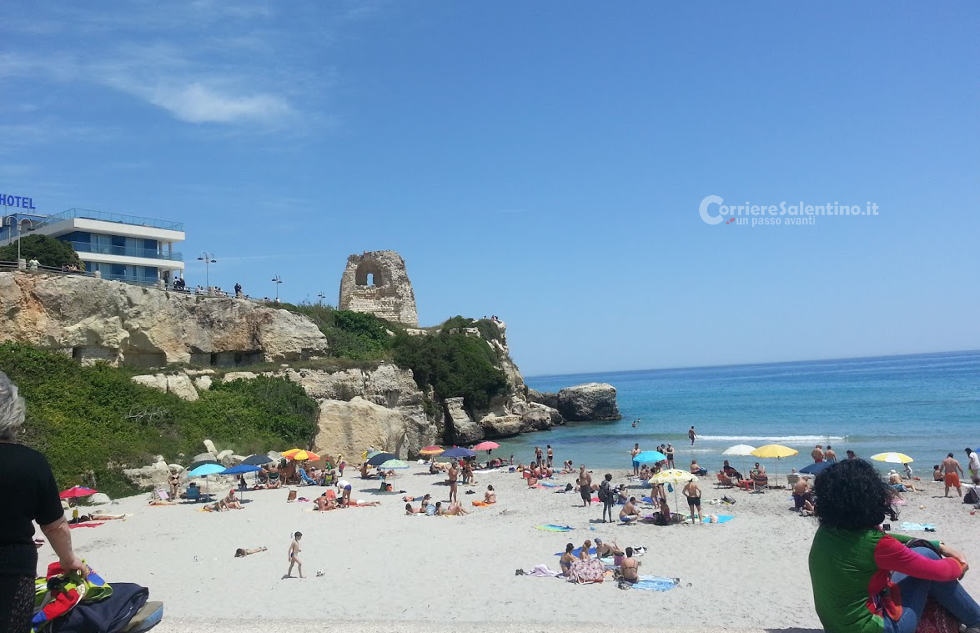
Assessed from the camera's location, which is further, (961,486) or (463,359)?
(463,359)

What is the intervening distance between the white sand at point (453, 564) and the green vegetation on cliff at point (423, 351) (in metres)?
19.2

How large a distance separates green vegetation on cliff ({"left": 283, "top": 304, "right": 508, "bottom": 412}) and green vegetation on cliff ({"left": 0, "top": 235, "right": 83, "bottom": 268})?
1155 cm

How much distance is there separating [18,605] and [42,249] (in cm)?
3773

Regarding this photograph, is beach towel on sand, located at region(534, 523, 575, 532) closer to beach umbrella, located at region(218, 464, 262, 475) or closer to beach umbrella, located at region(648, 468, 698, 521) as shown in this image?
beach umbrella, located at region(648, 468, 698, 521)

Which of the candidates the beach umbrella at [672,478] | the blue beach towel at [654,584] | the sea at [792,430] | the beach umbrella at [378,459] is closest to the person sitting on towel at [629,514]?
the beach umbrella at [672,478]

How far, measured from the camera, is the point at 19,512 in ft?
9.43

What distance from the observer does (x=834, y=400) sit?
67.4 m

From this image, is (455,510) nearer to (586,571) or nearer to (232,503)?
(232,503)

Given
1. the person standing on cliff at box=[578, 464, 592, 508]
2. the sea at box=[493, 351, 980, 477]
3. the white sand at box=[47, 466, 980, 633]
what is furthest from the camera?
the sea at box=[493, 351, 980, 477]

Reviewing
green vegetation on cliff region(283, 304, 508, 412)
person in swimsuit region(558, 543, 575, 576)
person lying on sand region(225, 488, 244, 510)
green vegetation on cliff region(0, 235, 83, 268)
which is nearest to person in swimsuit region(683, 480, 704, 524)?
person in swimsuit region(558, 543, 575, 576)

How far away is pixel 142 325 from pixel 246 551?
18.6 m

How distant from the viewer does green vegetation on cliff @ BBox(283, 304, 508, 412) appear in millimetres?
38219

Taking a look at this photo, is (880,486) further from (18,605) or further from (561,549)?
(561,549)

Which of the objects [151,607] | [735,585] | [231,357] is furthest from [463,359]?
[151,607]
